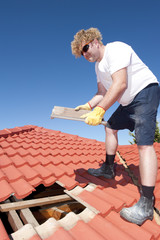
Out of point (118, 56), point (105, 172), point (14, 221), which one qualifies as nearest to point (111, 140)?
point (105, 172)

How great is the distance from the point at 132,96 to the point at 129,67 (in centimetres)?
30

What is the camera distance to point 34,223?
4.45ft

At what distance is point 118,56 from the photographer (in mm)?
1593

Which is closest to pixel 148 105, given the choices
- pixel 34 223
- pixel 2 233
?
pixel 34 223

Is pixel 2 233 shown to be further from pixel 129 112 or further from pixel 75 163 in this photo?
pixel 75 163

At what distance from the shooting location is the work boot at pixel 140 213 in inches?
60.0

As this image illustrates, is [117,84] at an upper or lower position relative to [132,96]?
upper

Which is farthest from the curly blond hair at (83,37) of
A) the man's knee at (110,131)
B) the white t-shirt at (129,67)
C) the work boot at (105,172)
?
the work boot at (105,172)

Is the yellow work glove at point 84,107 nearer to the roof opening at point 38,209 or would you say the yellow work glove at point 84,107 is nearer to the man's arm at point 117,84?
the man's arm at point 117,84

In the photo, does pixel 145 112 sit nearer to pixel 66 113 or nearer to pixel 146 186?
pixel 146 186

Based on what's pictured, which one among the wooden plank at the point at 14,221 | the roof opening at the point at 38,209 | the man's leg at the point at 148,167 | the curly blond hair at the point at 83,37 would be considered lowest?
the roof opening at the point at 38,209

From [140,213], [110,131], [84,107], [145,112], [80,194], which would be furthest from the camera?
[84,107]

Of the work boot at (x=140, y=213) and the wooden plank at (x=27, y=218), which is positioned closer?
the wooden plank at (x=27, y=218)

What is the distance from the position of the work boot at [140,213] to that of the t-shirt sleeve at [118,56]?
1294mm
